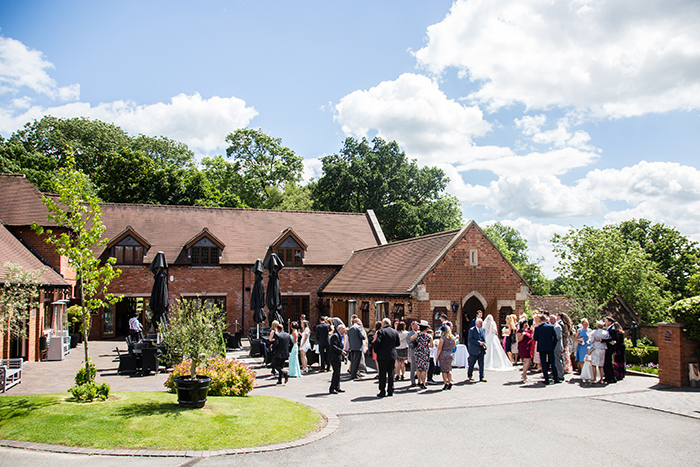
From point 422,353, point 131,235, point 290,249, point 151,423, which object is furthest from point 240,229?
point 151,423

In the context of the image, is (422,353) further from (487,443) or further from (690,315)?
(690,315)

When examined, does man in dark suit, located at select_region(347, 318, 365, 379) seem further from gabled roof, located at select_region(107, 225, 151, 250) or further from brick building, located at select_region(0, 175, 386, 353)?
gabled roof, located at select_region(107, 225, 151, 250)

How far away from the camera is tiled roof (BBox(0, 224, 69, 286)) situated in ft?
62.3

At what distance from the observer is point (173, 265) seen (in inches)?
1136

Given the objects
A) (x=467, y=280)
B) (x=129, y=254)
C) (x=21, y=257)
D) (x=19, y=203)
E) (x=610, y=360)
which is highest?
(x=19, y=203)

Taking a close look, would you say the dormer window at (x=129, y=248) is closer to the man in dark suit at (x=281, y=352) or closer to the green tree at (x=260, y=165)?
the man in dark suit at (x=281, y=352)

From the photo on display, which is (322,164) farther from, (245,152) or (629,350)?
(629,350)

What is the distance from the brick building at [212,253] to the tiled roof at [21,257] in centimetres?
332

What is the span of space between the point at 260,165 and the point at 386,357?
44.4m

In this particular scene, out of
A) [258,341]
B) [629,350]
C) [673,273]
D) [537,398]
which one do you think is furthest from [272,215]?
[673,273]

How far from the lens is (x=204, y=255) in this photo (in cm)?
2945

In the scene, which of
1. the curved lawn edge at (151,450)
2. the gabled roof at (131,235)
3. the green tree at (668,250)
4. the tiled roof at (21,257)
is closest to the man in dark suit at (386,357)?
the curved lawn edge at (151,450)

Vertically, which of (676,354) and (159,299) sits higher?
(159,299)

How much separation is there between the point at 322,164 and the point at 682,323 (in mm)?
38619
